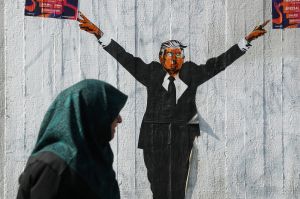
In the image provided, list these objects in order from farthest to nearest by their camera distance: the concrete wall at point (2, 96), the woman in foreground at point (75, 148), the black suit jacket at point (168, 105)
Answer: the black suit jacket at point (168, 105), the concrete wall at point (2, 96), the woman in foreground at point (75, 148)

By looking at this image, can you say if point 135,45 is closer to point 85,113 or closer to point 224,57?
point 224,57

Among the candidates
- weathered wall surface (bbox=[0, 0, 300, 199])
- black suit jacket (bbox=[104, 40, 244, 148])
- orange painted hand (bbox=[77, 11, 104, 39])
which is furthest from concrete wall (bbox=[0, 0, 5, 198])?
black suit jacket (bbox=[104, 40, 244, 148])

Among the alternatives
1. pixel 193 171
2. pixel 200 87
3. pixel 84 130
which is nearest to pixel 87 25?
pixel 200 87

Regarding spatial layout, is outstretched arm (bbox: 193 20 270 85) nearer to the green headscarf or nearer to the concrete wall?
the concrete wall

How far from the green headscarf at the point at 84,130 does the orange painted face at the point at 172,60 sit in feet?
5.76

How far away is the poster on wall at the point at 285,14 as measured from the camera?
4129 mm

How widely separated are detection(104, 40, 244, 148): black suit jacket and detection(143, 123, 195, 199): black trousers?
0.12 feet

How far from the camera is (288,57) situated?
13.5 feet

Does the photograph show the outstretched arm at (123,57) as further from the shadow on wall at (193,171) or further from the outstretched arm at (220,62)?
the shadow on wall at (193,171)

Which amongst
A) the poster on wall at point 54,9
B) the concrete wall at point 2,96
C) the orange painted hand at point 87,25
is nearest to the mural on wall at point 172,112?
the orange painted hand at point 87,25

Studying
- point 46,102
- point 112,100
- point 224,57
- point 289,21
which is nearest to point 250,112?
point 224,57

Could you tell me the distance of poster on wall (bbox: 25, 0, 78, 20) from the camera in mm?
3990

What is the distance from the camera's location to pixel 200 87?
4.09m

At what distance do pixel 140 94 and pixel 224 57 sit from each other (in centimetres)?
65
